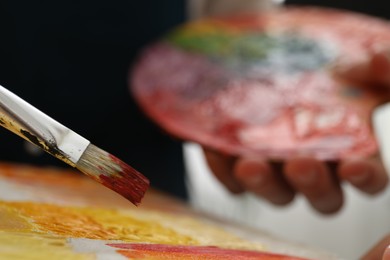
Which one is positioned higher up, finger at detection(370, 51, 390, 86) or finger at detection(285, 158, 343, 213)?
finger at detection(370, 51, 390, 86)

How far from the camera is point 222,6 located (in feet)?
3.11

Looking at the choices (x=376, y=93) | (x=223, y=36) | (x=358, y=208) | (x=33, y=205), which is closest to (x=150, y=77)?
(x=223, y=36)

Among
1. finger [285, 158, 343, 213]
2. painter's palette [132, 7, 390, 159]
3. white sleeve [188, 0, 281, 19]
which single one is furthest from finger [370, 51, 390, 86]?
white sleeve [188, 0, 281, 19]

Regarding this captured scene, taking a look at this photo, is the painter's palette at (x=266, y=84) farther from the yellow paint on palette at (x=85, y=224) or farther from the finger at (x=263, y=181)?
the yellow paint on palette at (x=85, y=224)

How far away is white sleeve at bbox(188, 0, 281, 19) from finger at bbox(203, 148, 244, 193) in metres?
0.38

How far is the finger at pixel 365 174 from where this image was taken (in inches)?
20.4

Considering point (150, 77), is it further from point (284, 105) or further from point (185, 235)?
point (185, 235)

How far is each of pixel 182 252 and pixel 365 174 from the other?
0.26m

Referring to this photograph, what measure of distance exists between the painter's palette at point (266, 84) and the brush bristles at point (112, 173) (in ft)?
0.79

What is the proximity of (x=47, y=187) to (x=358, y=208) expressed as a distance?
1108 millimetres

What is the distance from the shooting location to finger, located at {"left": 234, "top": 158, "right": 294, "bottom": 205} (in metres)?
0.54

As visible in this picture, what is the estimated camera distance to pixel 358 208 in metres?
1.47

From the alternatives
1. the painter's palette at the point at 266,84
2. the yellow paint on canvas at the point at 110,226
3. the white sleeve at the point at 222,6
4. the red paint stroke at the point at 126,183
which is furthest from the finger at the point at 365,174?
the white sleeve at the point at 222,6

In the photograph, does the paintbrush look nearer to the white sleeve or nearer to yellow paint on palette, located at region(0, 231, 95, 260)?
yellow paint on palette, located at region(0, 231, 95, 260)
